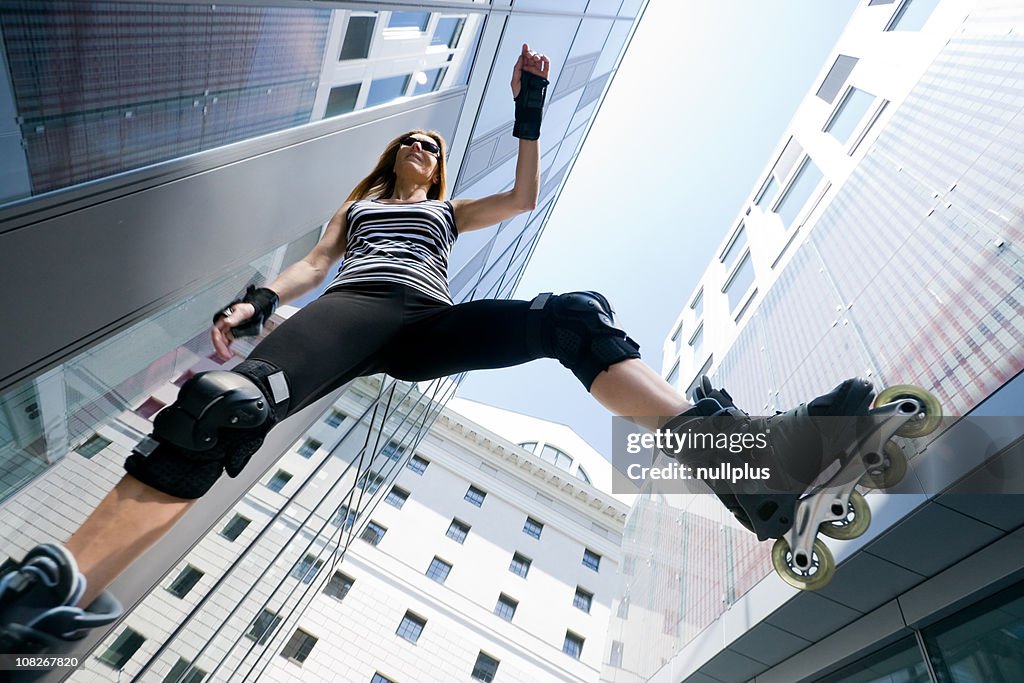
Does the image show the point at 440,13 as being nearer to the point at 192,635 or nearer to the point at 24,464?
the point at 24,464

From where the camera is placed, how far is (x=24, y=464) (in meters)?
1.47

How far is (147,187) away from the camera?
1546 mm

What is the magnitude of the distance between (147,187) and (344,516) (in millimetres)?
6222

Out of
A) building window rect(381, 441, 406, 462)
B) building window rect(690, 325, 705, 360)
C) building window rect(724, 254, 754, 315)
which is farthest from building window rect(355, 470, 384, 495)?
building window rect(690, 325, 705, 360)

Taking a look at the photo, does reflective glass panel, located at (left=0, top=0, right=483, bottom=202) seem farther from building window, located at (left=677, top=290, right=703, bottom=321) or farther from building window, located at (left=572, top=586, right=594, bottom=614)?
building window, located at (left=572, top=586, right=594, bottom=614)

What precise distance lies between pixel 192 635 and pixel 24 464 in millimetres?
1850

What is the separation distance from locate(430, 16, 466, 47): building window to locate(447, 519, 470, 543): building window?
783 inches

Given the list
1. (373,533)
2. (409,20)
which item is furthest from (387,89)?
(373,533)

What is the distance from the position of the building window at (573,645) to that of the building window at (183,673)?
18.7 metres

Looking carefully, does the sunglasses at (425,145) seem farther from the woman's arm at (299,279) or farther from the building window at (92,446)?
the building window at (92,446)

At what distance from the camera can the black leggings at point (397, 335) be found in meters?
1.35

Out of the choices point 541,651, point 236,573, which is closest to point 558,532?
point 541,651

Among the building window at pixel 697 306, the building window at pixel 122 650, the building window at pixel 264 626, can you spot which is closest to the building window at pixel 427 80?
the building window at pixel 122 650

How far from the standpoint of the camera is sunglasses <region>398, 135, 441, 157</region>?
235 centimetres
